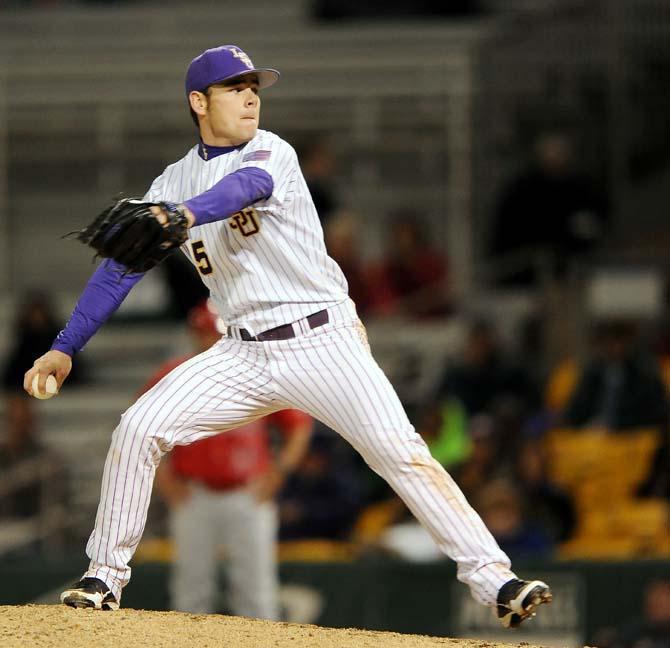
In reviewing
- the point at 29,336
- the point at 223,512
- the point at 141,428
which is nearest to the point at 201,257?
the point at 141,428

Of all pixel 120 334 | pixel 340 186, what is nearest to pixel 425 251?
pixel 340 186

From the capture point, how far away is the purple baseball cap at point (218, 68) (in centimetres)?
470

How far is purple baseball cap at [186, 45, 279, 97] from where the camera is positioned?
15.4ft

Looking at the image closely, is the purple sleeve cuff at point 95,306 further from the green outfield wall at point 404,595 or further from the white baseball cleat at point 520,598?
the green outfield wall at point 404,595

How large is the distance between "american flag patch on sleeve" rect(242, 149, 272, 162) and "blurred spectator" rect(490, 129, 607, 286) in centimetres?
621

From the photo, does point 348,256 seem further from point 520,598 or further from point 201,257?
point 520,598

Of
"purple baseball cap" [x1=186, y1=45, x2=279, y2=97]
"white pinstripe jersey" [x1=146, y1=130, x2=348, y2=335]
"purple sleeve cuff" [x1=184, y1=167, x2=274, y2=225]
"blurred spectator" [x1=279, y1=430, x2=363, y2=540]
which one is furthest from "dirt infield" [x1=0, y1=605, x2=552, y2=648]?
"blurred spectator" [x1=279, y1=430, x2=363, y2=540]

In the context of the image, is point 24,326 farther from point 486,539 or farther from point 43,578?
point 486,539

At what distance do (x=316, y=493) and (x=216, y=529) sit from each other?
1.24m

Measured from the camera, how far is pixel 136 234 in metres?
4.30

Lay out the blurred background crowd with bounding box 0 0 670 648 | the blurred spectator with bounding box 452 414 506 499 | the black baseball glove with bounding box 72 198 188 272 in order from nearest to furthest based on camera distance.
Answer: the black baseball glove with bounding box 72 198 188 272 < the blurred spectator with bounding box 452 414 506 499 < the blurred background crowd with bounding box 0 0 670 648

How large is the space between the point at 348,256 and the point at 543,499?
2313 mm

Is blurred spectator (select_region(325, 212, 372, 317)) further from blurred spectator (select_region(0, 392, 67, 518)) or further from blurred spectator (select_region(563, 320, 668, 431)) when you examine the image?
blurred spectator (select_region(0, 392, 67, 518))

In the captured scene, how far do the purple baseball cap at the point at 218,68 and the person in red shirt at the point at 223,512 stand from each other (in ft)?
9.96
